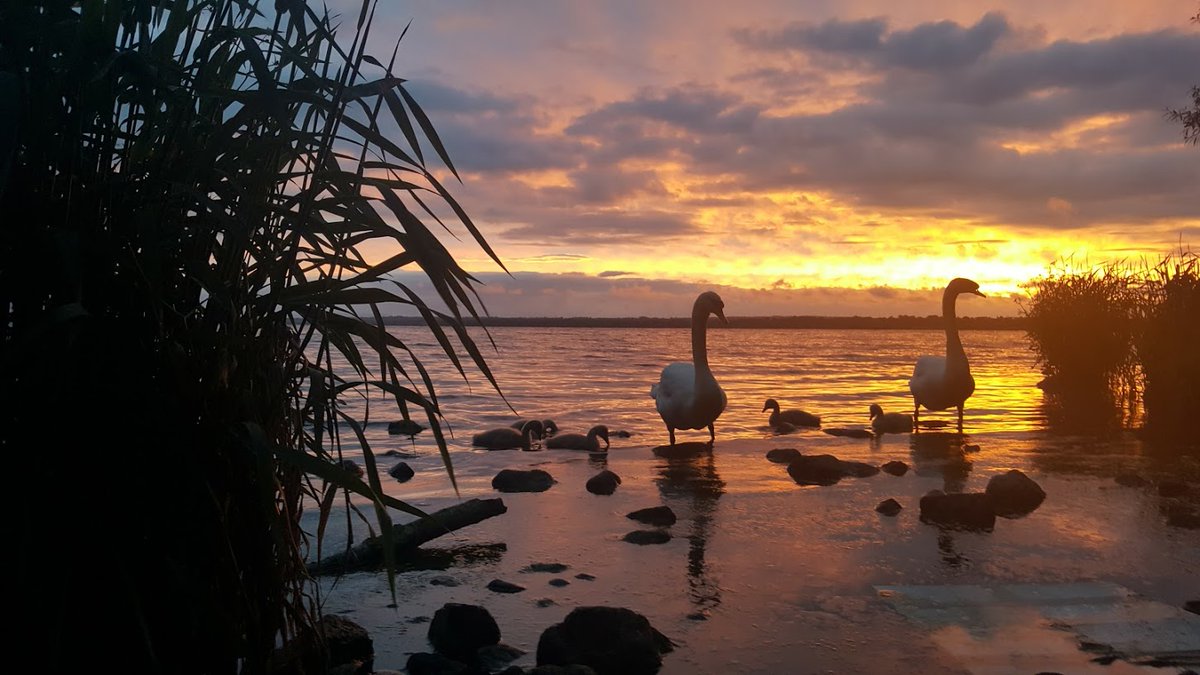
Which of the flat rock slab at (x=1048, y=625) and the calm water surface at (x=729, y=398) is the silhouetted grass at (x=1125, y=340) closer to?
the calm water surface at (x=729, y=398)

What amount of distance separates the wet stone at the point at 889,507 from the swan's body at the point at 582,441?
485cm

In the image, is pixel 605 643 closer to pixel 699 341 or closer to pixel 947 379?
pixel 699 341

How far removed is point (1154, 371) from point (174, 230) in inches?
611

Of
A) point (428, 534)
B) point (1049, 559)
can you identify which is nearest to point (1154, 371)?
point (1049, 559)

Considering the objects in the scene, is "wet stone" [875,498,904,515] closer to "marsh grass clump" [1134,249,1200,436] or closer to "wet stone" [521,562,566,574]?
"wet stone" [521,562,566,574]

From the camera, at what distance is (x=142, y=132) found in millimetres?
2545

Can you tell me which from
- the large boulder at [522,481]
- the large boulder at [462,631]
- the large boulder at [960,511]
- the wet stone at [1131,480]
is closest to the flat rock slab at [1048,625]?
the large boulder at [960,511]

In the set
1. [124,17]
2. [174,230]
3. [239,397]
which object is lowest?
[239,397]

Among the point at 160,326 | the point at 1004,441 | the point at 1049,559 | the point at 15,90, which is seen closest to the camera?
the point at 15,90

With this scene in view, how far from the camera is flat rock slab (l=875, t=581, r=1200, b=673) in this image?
4.05 m

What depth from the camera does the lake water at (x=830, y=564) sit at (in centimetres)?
425

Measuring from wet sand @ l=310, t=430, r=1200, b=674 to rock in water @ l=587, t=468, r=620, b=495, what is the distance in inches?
4.8

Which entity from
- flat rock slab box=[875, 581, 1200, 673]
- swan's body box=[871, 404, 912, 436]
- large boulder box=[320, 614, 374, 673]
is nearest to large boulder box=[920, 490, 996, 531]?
flat rock slab box=[875, 581, 1200, 673]

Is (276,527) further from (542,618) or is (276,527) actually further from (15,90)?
(542,618)
